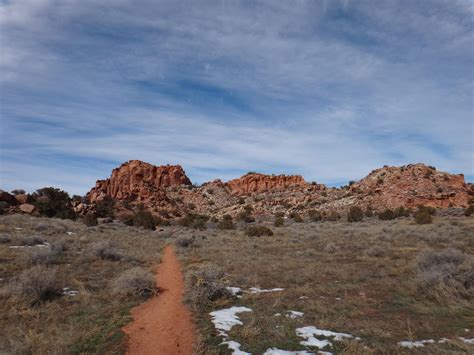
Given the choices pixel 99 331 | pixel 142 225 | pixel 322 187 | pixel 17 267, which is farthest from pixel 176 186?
pixel 99 331

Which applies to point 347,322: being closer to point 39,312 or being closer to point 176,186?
point 39,312

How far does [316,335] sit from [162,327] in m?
3.33

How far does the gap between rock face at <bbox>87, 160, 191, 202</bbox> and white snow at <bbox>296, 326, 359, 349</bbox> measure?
55.1m

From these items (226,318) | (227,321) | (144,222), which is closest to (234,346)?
(227,321)

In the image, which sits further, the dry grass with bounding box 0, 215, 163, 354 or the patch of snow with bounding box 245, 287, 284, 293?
the patch of snow with bounding box 245, 287, 284, 293

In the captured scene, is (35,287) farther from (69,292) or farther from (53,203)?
(53,203)

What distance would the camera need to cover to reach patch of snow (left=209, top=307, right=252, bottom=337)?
7250 mm

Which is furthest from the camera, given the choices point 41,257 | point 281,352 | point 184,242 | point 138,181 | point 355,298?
point 138,181

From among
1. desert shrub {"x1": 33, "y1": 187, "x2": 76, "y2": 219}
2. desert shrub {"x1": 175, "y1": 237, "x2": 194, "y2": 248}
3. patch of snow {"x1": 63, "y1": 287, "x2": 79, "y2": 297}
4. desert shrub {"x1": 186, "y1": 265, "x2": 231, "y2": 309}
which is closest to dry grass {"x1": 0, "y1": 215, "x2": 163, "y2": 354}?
patch of snow {"x1": 63, "y1": 287, "x2": 79, "y2": 297}

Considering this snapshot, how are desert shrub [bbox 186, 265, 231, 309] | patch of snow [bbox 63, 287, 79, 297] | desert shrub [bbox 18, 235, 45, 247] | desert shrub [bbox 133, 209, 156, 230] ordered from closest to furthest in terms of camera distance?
desert shrub [bbox 186, 265, 231, 309], patch of snow [bbox 63, 287, 79, 297], desert shrub [bbox 18, 235, 45, 247], desert shrub [bbox 133, 209, 156, 230]

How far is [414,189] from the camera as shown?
49531 millimetres

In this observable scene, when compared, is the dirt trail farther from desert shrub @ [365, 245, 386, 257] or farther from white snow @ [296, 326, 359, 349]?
desert shrub @ [365, 245, 386, 257]

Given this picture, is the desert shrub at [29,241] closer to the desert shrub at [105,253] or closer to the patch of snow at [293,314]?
the desert shrub at [105,253]

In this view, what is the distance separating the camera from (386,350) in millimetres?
6098
